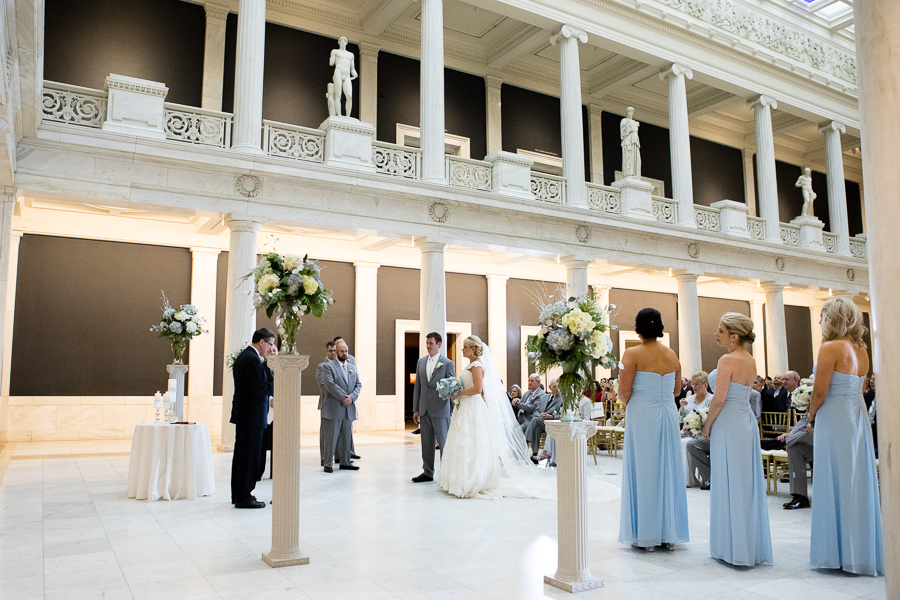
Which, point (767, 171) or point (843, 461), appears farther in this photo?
point (767, 171)

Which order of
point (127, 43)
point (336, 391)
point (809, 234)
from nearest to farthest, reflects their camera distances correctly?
point (336, 391), point (127, 43), point (809, 234)

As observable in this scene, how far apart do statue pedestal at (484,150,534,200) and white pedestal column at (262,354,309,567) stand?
10365 millimetres

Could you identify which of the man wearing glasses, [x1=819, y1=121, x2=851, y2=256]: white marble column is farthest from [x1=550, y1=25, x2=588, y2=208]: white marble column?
[x1=819, y1=121, x2=851, y2=256]: white marble column

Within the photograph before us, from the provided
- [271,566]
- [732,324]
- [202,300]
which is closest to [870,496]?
[732,324]

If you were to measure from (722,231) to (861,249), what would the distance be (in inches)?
299

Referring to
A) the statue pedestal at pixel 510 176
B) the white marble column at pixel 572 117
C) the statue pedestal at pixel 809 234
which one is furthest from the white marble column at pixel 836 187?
the statue pedestal at pixel 510 176

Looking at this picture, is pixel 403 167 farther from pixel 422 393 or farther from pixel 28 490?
pixel 28 490

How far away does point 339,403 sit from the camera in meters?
9.90

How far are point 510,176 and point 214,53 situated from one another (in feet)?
23.0

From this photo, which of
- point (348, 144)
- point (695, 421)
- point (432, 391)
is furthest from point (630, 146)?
point (432, 391)

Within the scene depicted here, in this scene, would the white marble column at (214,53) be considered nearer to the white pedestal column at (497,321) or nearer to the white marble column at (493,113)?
the white marble column at (493,113)

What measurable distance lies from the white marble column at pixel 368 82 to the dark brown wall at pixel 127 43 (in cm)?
370

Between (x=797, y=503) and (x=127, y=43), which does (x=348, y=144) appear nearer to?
(x=127, y=43)

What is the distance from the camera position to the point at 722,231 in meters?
18.8
